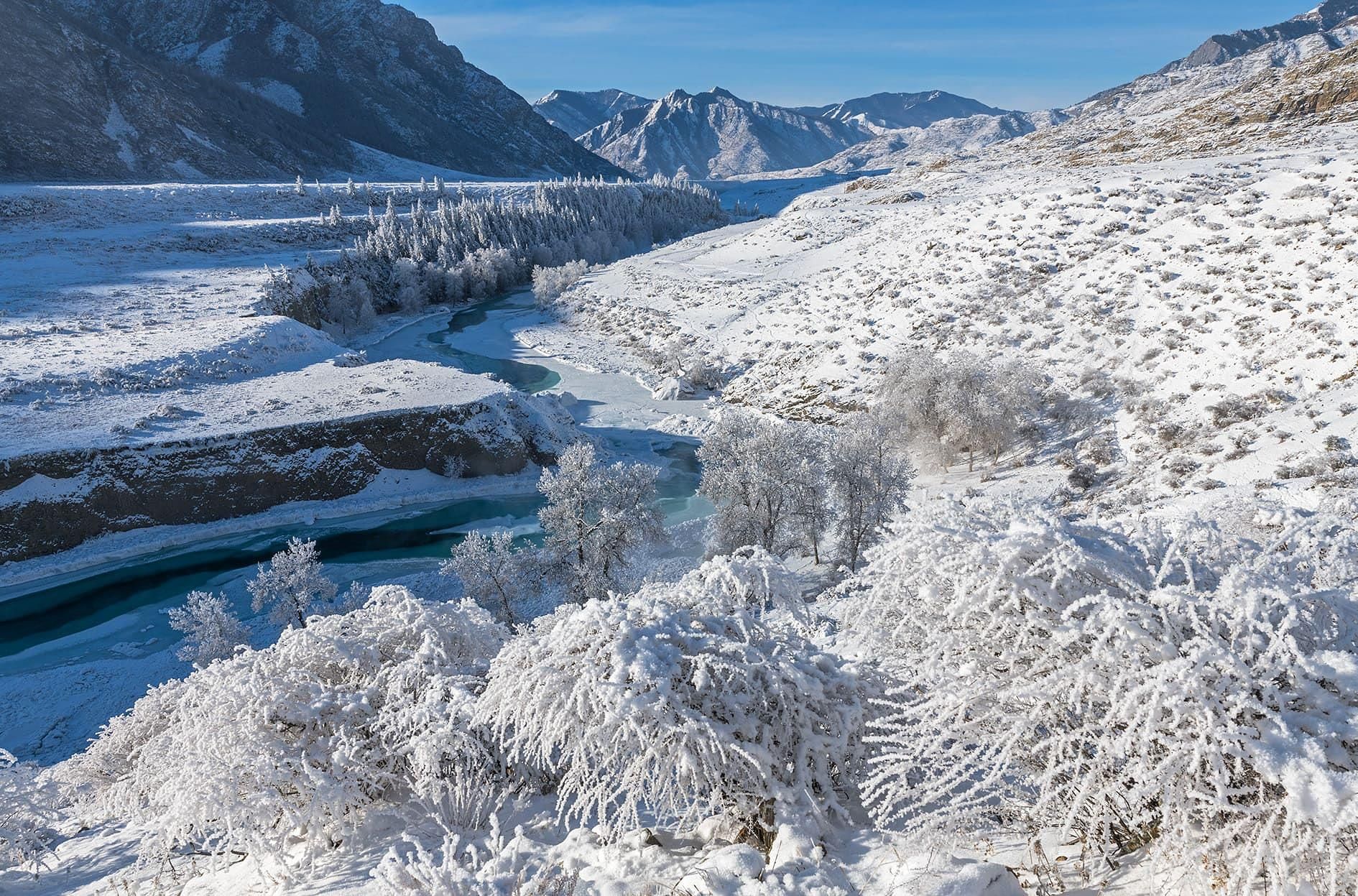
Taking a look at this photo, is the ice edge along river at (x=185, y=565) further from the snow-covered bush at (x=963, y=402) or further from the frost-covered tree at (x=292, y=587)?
the snow-covered bush at (x=963, y=402)

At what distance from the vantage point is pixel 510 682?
8.37 metres

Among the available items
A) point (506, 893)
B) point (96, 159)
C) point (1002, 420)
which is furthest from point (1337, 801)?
point (96, 159)

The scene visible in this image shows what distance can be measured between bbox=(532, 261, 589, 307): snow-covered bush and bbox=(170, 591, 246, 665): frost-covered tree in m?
66.1

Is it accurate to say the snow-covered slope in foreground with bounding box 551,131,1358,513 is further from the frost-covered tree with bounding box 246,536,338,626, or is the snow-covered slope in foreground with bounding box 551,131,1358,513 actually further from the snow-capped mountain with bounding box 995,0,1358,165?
the frost-covered tree with bounding box 246,536,338,626

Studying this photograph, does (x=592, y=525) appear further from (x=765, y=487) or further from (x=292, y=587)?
(x=292, y=587)

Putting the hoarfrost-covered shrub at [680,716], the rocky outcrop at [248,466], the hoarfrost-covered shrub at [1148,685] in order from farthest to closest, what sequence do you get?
the rocky outcrop at [248,466], the hoarfrost-covered shrub at [680,716], the hoarfrost-covered shrub at [1148,685]

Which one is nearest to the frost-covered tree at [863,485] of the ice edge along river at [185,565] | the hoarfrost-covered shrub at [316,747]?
the ice edge along river at [185,565]

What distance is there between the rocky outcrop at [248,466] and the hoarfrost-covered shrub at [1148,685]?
37238 millimetres

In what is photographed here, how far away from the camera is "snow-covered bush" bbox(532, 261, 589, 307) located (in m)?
88.9

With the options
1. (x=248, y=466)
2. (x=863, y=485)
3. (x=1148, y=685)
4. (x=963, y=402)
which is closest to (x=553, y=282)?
(x=248, y=466)

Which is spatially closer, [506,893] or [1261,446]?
[506,893]

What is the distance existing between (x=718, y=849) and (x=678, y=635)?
227cm

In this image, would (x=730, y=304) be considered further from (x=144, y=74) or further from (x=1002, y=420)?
(x=144, y=74)

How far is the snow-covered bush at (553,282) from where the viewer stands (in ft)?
292
